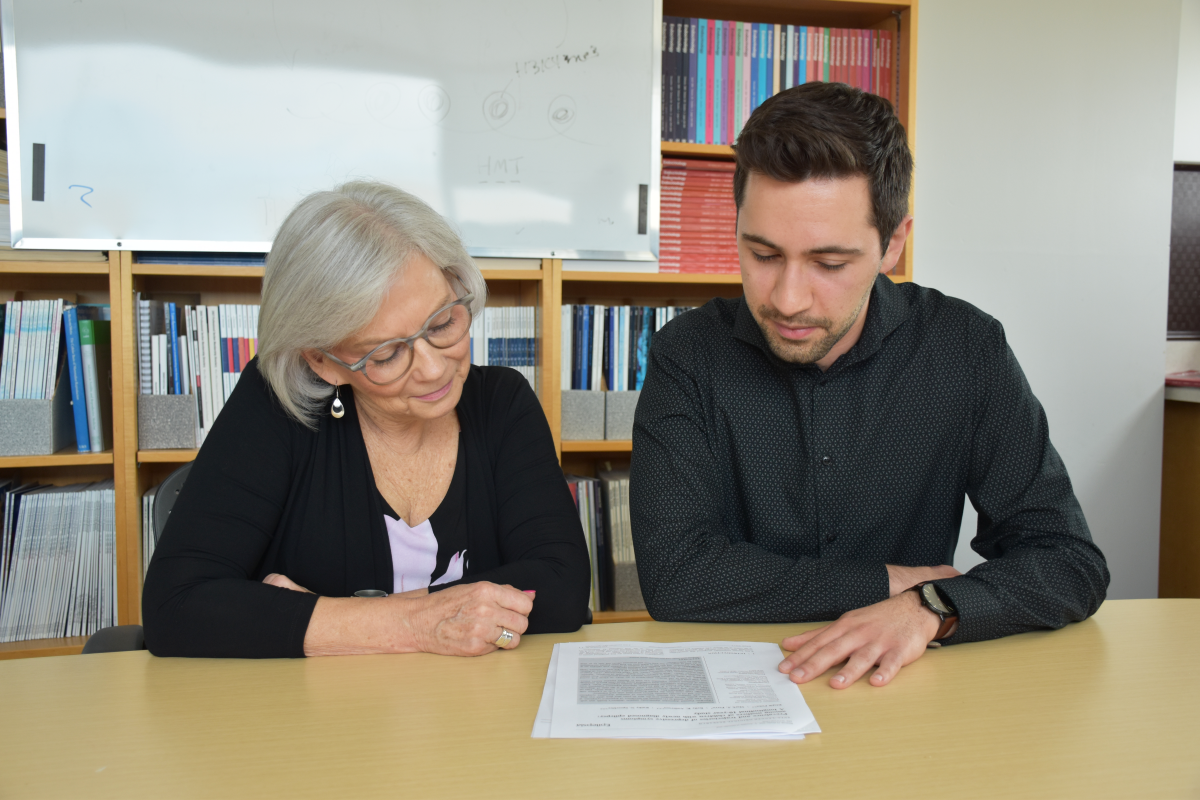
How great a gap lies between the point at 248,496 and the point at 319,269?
36 cm

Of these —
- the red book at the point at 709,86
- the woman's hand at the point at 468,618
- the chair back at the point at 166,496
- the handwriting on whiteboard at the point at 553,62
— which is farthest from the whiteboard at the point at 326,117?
the woman's hand at the point at 468,618

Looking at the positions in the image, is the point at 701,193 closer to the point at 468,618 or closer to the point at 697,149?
the point at 697,149

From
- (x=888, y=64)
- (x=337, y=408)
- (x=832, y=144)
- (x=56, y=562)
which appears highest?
(x=888, y=64)

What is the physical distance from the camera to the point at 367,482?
51.8 inches

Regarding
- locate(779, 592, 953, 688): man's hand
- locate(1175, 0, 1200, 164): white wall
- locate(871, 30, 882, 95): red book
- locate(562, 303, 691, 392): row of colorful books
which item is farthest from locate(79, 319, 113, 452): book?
locate(1175, 0, 1200, 164): white wall

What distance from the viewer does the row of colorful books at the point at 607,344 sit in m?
2.27

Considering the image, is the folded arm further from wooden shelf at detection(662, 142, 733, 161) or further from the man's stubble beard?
wooden shelf at detection(662, 142, 733, 161)

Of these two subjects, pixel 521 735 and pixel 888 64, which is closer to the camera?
pixel 521 735

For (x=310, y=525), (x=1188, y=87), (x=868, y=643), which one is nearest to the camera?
(x=868, y=643)

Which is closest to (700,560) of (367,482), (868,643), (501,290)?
(868,643)

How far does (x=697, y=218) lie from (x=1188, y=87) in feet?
6.11

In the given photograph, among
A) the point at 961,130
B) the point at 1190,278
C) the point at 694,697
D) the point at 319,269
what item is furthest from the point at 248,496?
the point at 1190,278

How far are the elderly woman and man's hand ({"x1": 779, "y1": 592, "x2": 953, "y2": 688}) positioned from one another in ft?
1.09

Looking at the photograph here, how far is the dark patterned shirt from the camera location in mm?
1233
